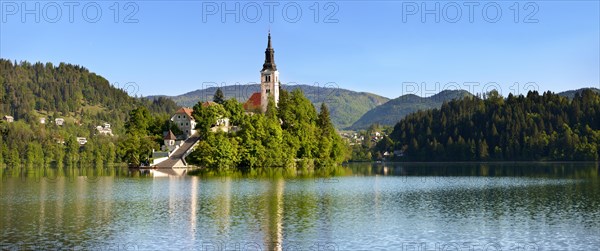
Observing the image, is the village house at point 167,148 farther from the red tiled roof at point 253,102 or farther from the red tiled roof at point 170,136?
the red tiled roof at point 253,102

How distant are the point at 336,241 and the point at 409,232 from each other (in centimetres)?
491

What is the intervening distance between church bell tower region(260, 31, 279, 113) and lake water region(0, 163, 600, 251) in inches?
4121

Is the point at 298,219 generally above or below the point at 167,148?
below

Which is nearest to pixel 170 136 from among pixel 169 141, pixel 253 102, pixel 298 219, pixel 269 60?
pixel 169 141

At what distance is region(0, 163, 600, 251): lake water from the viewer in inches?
1268

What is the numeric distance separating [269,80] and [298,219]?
12828cm

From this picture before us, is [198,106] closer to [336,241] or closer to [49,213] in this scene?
[49,213]

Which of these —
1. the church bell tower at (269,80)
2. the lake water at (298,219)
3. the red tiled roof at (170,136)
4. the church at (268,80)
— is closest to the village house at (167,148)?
the red tiled roof at (170,136)

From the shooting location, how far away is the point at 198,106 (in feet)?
438

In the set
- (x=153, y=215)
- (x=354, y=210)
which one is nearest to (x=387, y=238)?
(x=354, y=210)

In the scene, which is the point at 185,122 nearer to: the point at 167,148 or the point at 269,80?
the point at 167,148

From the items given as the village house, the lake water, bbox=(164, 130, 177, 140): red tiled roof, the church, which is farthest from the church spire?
the lake water

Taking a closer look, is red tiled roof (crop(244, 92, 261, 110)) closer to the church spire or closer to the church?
the church

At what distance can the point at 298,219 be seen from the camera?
41.1 m
